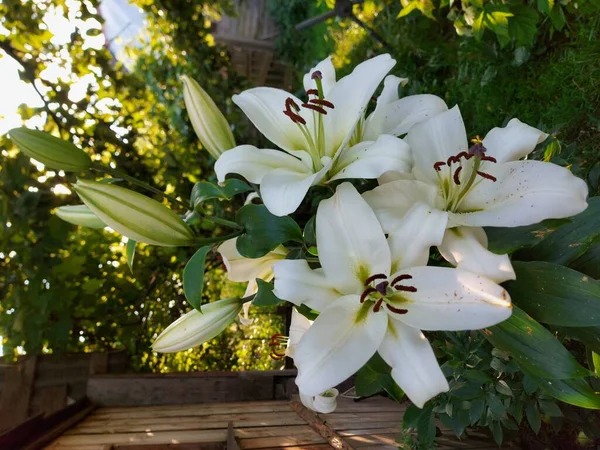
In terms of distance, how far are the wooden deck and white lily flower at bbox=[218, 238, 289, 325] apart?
82cm

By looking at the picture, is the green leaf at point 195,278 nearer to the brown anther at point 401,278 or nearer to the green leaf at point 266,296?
Result: the green leaf at point 266,296

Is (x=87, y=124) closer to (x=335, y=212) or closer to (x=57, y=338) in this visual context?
(x=57, y=338)

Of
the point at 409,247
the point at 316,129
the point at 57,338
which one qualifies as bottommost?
the point at 409,247

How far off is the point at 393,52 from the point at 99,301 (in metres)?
1.62

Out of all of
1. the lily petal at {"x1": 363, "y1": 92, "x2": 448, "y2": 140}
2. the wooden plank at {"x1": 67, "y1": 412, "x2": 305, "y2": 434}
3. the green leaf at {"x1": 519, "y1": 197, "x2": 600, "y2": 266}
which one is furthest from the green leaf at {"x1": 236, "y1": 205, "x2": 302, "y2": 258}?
the wooden plank at {"x1": 67, "y1": 412, "x2": 305, "y2": 434}

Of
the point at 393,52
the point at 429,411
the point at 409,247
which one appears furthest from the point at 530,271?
the point at 393,52

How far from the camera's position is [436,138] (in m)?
0.40

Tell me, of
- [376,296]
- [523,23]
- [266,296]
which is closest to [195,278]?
[266,296]

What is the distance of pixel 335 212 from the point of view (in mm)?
364

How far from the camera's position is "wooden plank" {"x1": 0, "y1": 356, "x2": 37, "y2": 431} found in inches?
55.3

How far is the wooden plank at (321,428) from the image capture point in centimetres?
120

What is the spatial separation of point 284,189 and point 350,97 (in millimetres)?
109

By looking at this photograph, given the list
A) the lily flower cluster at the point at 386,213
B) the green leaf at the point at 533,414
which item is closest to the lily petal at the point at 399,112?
the lily flower cluster at the point at 386,213

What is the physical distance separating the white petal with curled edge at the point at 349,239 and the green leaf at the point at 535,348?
133 millimetres
